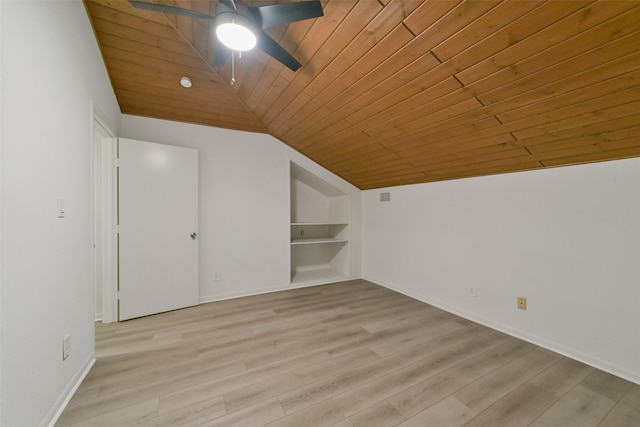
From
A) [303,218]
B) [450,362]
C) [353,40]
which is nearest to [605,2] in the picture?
[353,40]

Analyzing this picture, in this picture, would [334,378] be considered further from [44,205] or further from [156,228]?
[156,228]

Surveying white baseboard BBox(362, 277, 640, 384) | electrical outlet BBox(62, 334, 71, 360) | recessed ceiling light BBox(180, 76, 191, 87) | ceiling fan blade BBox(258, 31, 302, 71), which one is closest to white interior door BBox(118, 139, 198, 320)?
recessed ceiling light BBox(180, 76, 191, 87)

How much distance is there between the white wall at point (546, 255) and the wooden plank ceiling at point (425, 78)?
24 centimetres

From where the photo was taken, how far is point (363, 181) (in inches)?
155

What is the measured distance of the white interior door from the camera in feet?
8.70

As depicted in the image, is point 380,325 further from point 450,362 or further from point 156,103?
point 156,103

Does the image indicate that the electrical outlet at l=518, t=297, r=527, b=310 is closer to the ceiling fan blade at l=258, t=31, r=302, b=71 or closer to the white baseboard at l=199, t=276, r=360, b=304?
the white baseboard at l=199, t=276, r=360, b=304

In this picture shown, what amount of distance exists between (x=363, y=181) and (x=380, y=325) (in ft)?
7.25

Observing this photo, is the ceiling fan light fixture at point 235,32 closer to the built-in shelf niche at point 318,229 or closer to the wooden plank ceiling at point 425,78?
the wooden plank ceiling at point 425,78

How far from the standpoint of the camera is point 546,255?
7.06 feet

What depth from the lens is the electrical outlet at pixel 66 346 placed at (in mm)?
1480

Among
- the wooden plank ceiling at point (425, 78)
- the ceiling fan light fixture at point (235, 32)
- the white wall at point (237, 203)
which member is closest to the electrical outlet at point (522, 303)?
the wooden plank ceiling at point (425, 78)

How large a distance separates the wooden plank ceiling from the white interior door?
620 millimetres

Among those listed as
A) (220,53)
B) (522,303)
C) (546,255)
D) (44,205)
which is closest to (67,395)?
(44,205)
